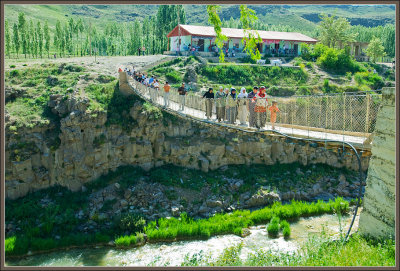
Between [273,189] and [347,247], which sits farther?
[273,189]

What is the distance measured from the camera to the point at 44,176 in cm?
1662

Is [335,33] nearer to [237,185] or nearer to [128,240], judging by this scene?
[237,185]

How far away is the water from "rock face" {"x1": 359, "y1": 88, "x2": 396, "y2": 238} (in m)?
4.69

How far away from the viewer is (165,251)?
13625 mm

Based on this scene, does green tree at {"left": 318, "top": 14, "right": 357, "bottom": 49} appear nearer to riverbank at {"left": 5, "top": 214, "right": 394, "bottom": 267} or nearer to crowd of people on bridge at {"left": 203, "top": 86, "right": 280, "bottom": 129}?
riverbank at {"left": 5, "top": 214, "right": 394, "bottom": 267}

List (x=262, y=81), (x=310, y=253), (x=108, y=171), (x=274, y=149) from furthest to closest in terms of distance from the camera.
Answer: (x=262, y=81)
(x=274, y=149)
(x=108, y=171)
(x=310, y=253)

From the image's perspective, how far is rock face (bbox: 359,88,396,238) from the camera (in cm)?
738

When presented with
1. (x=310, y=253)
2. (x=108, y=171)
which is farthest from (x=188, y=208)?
(x=310, y=253)

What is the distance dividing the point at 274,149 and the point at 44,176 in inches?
502

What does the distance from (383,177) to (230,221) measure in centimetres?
882

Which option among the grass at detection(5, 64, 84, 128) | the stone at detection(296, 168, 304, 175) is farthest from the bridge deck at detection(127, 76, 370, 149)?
the stone at detection(296, 168, 304, 175)

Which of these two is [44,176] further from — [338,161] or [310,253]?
[338,161]

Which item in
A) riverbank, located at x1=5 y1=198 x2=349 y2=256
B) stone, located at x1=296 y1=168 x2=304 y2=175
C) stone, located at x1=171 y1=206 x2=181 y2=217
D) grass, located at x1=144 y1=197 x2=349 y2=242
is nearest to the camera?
riverbank, located at x1=5 y1=198 x2=349 y2=256

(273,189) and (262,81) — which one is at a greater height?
(262,81)
